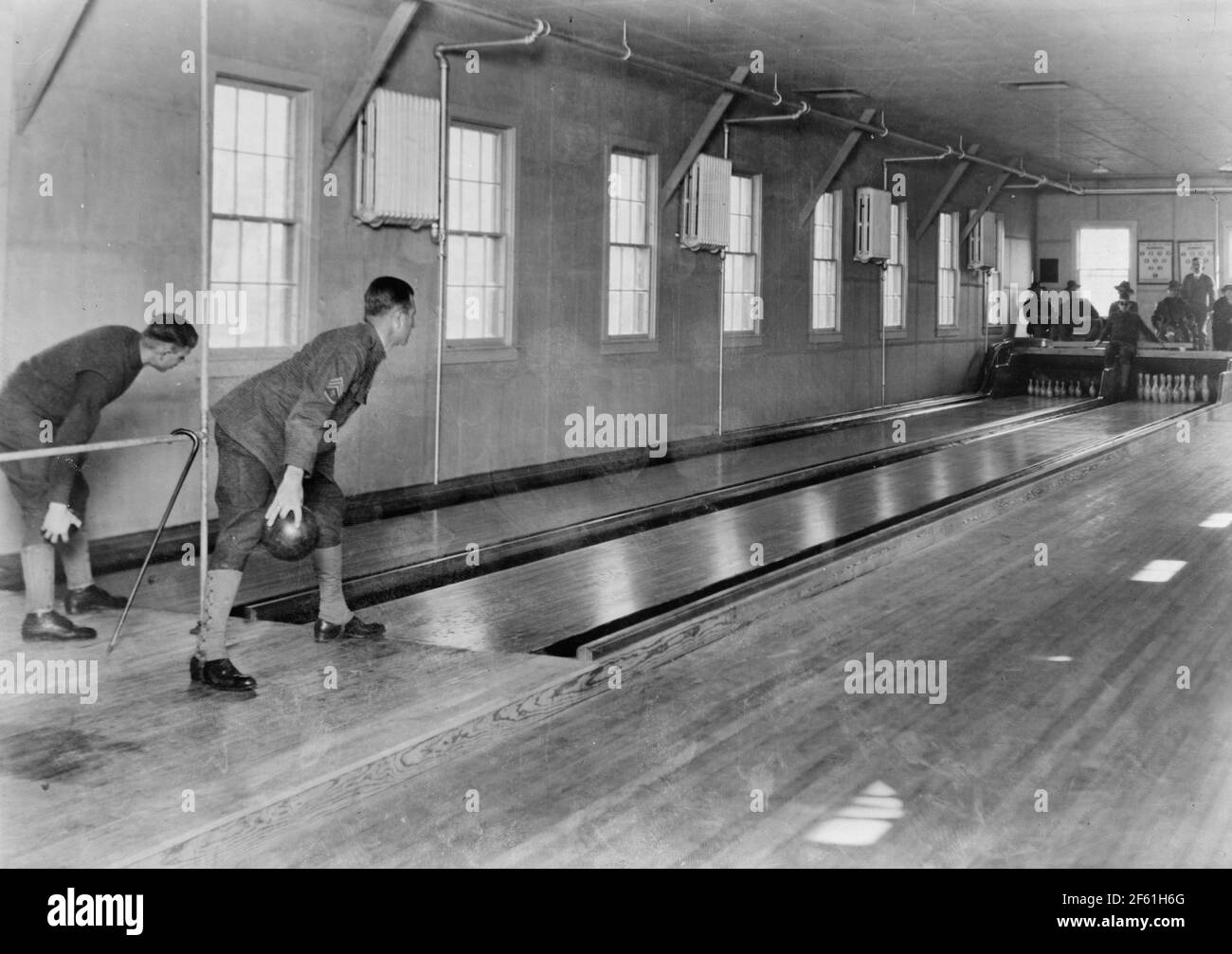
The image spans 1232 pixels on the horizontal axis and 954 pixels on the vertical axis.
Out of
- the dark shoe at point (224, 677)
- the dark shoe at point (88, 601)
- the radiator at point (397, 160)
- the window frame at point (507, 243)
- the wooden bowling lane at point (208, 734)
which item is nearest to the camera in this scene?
the wooden bowling lane at point (208, 734)

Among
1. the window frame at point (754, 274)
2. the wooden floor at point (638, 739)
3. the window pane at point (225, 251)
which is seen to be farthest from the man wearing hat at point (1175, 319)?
the window pane at point (225, 251)

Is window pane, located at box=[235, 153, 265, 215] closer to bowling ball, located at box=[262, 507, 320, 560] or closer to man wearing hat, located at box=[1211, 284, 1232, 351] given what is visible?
bowling ball, located at box=[262, 507, 320, 560]

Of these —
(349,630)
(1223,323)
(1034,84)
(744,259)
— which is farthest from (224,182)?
(1223,323)

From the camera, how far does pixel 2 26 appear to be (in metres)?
6.69

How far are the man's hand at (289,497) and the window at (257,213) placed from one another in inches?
145

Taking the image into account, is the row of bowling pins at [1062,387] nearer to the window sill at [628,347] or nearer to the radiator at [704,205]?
the radiator at [704,205]

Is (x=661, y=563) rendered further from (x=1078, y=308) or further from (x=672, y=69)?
(x=1078, y=308)

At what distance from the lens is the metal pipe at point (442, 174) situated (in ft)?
30.5

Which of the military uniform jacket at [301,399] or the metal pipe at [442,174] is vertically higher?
the metal pipe at [442,174]

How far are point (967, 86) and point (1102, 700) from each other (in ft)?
31.5

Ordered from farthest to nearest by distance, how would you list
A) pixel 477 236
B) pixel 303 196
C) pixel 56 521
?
pixel 477 236
pixel 303 196
pixel 56 521

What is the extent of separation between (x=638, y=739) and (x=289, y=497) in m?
1.30

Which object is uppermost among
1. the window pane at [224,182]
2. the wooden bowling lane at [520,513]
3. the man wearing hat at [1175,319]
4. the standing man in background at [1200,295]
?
the standing man in background at [1200,295]

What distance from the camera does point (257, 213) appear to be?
26.9 ft
